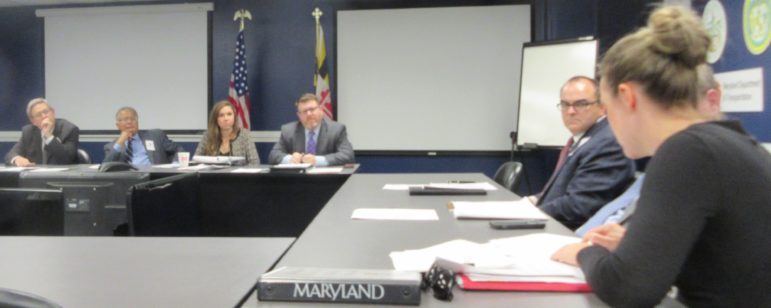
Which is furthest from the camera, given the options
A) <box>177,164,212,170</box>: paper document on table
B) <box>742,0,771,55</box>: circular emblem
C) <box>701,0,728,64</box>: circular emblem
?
<box>177,164,212,170</box>: paper document on table

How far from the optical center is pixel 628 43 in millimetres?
993

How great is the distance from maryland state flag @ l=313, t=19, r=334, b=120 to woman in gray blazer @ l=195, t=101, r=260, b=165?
114 cm

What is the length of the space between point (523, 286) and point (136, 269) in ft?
2.60

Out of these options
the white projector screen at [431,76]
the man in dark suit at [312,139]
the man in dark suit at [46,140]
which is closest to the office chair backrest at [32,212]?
the man in dark suit at [312,139]

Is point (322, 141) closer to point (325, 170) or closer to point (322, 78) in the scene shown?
point (325, 170)

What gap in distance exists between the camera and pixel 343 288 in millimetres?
930

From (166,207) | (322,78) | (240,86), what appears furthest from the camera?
(240,86)

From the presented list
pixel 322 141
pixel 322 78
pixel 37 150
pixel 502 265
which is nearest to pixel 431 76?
pixel 322 78

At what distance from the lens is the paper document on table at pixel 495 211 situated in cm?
175

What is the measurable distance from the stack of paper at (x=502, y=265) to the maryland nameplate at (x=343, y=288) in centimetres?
12

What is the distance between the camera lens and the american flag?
5.46m

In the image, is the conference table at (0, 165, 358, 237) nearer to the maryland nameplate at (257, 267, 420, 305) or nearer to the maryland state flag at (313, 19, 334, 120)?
the maryland state flag at (313, 19, 334, 120)

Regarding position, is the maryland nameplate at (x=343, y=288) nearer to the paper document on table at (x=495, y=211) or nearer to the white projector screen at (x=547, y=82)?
the paper document on table at (x=495, y=211)

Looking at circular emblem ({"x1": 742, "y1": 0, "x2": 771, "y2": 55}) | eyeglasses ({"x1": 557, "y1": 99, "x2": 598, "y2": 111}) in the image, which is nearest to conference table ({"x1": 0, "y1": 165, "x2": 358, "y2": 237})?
eyeglasses ({"x1": 557, "y1": 99, "x2": 598, "y2": 111})
